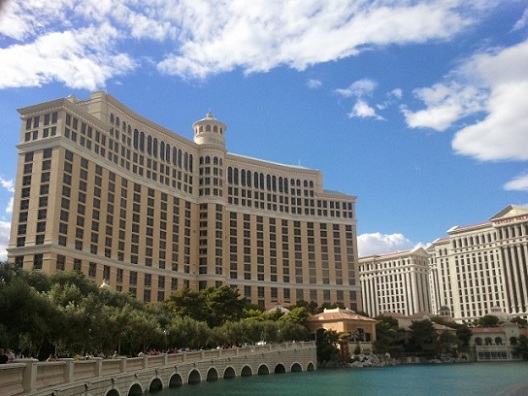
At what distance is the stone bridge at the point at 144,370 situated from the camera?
67.7 ft

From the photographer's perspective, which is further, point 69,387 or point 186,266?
point 186,266

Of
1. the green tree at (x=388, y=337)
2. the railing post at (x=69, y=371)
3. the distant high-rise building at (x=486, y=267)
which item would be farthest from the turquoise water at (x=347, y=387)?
the distant high-rise building at (x=486, y=267)

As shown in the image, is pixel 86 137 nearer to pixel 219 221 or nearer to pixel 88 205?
pixel 88 205

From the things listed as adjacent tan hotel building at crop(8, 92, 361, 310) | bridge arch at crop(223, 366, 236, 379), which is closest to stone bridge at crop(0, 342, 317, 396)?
bridge arch at crop(223, 366, 236, 379)

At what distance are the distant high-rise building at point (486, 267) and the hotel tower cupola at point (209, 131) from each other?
308 ft

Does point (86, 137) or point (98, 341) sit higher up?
point (86, 137)

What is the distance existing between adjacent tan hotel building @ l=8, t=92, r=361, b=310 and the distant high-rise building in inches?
2368

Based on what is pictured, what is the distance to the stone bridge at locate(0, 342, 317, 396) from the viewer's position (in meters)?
20.6

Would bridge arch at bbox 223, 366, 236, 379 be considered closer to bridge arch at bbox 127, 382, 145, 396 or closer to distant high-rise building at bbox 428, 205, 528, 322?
bridge arch at bbox 127, 382, 145, 396

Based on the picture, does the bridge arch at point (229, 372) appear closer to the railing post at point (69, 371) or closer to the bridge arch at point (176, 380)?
the bridge arch at point (176, 380)

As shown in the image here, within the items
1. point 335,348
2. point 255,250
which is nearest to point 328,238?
point 255,250

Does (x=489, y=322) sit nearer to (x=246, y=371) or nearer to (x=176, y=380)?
(x=246, y=371)

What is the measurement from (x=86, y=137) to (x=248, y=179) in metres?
47.6

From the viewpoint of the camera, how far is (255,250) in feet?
431
